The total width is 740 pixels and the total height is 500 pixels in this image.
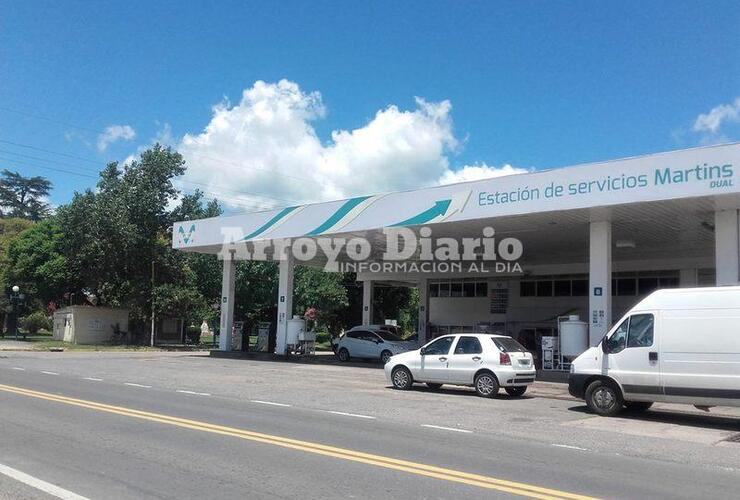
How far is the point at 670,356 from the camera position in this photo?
12.3 m

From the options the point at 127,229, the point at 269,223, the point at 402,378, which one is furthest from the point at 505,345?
the point at 127,229

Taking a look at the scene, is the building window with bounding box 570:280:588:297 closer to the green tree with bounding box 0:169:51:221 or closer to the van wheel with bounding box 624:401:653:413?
the van wheel with bounding box 624:401:653:413

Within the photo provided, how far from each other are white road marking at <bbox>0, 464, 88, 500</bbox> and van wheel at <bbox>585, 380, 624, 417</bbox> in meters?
10.3

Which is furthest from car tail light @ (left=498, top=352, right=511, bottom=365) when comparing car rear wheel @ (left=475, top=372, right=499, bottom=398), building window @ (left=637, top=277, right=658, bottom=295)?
building window @ (left=637, top=277, right=658, bottom=295)

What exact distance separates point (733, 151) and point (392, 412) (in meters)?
10.8

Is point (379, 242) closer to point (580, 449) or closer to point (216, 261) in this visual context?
point (580, 449)

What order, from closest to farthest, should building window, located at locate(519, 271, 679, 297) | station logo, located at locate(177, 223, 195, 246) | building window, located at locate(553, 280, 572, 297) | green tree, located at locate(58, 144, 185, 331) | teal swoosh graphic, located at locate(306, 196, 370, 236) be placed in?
teal swoosh graphic, located at locate(306, 196, 370, 236), building window, located at locate(519, 271, 679, 297), station logo, located at locate(177, 223, 195, 246), building window, located at locate(553, 280, 572, 297), green tree, located at locate(58, 144, 185, 331)

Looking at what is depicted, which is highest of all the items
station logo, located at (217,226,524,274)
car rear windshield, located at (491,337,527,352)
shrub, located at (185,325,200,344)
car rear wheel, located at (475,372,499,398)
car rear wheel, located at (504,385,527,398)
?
station logo, located at (217,226,524,274)

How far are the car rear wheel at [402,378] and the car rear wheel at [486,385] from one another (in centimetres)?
210

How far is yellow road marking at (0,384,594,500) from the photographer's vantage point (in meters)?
6.74

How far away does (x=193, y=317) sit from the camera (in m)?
48.0

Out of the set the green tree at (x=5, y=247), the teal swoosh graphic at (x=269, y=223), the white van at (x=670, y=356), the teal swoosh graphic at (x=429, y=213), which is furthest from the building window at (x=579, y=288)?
the green tree at (x=5, y=247)

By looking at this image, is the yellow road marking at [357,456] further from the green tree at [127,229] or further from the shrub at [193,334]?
the shrub at [193,334]

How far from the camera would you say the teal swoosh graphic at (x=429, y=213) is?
21906 mm
